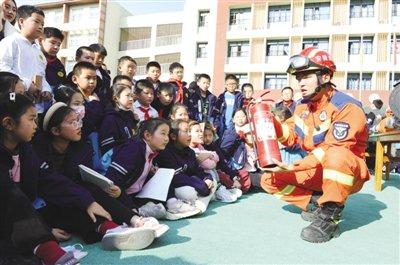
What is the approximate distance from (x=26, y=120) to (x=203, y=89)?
14.0 ft

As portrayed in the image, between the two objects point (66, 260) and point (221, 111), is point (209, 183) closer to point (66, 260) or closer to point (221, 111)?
point (66, 260)

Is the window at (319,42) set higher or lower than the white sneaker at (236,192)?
higher

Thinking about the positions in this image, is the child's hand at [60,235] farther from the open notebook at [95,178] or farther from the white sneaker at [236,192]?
the white sneaker at [236,192]

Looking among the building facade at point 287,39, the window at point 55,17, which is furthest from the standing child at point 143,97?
the window at point 55,17

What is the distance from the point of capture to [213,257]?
6.21ft

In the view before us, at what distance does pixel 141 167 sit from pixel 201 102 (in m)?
3.23

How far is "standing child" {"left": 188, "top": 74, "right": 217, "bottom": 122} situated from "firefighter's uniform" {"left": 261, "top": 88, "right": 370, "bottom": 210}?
2.62m

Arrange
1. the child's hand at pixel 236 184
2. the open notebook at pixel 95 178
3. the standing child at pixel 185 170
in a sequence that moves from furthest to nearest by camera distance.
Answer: the child's hand at pixel 236 184
the standing child at pixel 185 170
the open notebook at pixel 95 178

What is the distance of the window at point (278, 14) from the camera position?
2019 centimetres

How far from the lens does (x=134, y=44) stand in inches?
987

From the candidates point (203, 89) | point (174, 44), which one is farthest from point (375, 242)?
point (174, 44)

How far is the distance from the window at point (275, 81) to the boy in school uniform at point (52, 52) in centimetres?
1725

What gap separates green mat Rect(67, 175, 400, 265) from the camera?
1.88 m

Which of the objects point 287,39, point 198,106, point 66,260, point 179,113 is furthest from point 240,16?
point 66,260
